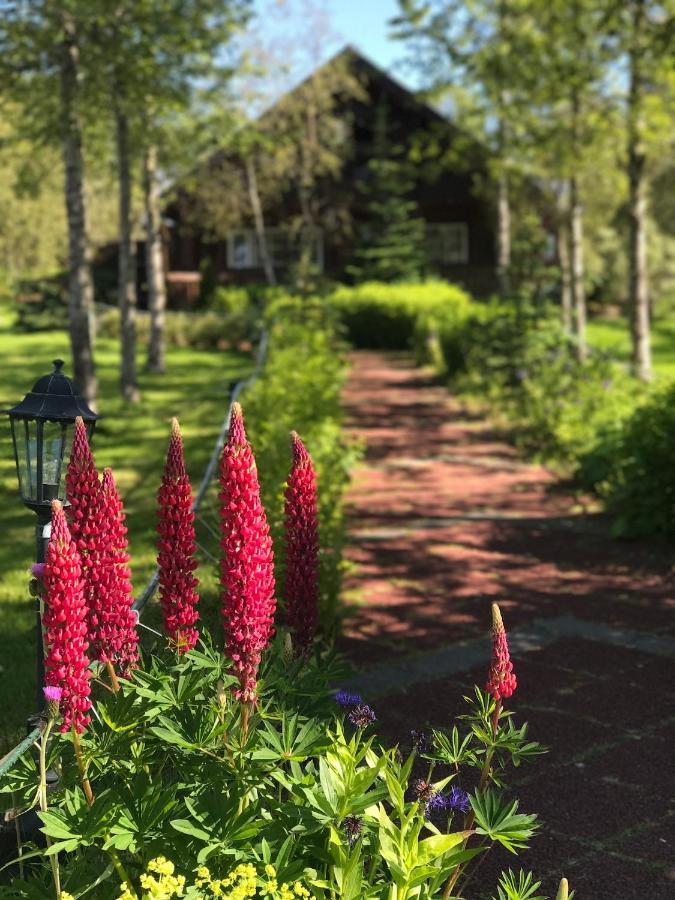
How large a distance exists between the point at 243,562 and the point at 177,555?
1.34ft

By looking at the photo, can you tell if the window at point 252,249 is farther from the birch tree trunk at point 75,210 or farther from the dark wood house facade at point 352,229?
the birch tree trunk at point 75,210

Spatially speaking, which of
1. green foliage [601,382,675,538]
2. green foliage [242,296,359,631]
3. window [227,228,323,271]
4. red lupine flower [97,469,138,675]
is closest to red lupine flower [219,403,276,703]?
red lupine flower [97,469,138,675]

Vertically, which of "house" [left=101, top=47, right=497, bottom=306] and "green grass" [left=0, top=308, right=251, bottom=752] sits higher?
"house" [left=101, top=47, right=497, bottom=306]

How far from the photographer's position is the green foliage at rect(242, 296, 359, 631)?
6551 millimetres

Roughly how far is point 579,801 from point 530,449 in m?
9.11

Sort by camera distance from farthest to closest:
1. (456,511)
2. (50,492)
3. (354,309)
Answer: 1. (354,309)
2. (456,511)
3. (50,492)

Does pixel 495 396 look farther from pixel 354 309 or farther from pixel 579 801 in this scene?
pixel 354 309

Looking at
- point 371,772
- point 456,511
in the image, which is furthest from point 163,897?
point 456,511

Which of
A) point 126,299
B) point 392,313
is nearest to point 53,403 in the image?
point 126,299

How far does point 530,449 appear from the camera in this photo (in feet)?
43.8

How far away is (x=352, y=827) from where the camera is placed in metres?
3.01

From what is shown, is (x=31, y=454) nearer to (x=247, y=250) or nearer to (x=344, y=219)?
(x=344, y=219)

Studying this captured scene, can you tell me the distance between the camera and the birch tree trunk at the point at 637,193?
15859 millimetres

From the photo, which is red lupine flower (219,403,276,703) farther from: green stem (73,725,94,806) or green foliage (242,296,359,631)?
green foliage (242,296,359,631)
